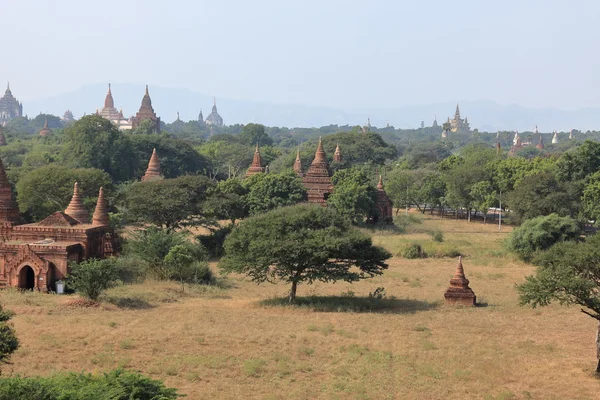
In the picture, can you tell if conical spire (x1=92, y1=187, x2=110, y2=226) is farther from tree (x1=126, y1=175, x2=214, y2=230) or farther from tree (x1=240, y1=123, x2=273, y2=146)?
tree (x1=240, y1=123, x2=273, y2=146)

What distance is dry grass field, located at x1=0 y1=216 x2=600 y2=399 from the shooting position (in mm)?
18500

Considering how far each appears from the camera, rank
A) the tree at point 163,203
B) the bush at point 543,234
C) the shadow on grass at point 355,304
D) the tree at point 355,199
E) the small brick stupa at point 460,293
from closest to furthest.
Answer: the shadow on grass at point 355,304, the small brick stupa at point 460,293, the tree at point 163,203, the bush at point 543,234, the tree at point 355,199

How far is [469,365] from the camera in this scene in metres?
20.4

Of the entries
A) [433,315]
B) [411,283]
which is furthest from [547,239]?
[433,315]

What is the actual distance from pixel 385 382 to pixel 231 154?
3363 inches

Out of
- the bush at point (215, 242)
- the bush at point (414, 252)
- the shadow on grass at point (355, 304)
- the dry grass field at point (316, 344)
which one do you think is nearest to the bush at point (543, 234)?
the bush at point (414, 252)

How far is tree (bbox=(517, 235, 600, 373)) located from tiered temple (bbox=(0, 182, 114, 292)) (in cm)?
1934

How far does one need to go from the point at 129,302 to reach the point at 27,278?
5.98 meters

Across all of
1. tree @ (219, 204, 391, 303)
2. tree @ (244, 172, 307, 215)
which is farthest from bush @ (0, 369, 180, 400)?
tree @ (244, 172, 307, 215)

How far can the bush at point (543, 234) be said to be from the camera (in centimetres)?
4100

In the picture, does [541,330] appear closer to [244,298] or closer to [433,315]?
[433,315]

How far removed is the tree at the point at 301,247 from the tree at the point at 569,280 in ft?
24.5

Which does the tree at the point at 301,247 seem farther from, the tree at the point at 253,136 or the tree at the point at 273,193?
the tree at the point at 253,136

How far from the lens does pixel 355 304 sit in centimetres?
2866
